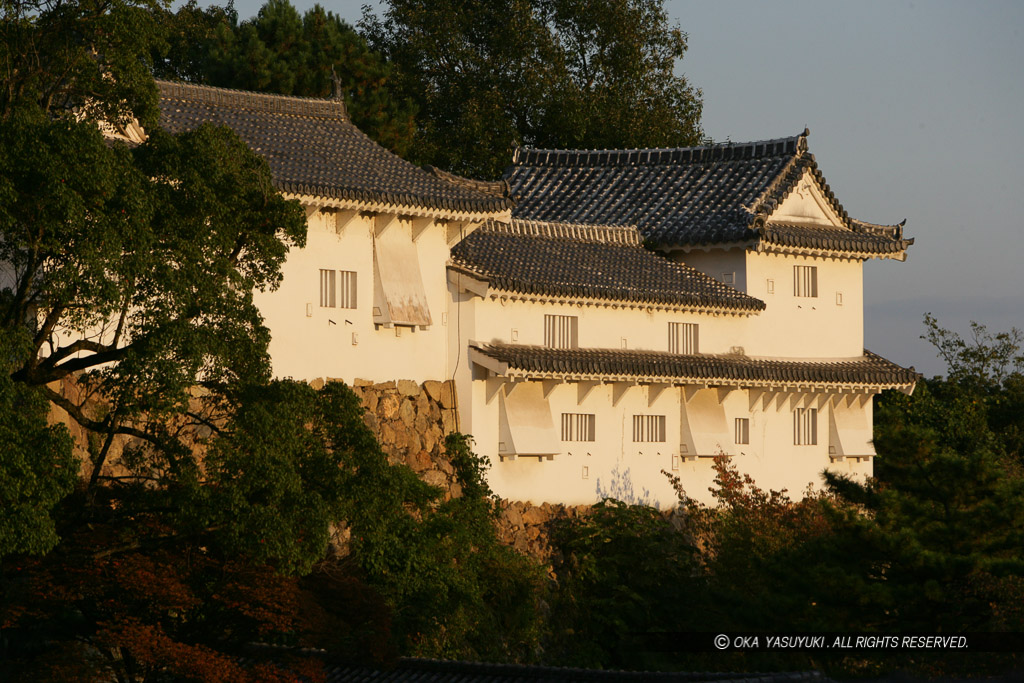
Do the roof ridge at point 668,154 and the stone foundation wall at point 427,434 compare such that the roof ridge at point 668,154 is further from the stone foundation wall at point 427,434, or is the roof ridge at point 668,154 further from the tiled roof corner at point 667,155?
the stone foundation wall at point 427,434

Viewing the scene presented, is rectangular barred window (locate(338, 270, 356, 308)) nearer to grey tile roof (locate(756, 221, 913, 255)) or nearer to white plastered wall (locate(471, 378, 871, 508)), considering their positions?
white plastered wall (locate(471, 378, 871, 508))

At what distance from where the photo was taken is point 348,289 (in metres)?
26.9

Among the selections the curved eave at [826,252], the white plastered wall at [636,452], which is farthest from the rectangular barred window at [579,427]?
the curved eave at [826,252]

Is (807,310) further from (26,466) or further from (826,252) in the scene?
(26,466)

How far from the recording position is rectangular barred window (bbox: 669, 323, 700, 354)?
31391 millimetres

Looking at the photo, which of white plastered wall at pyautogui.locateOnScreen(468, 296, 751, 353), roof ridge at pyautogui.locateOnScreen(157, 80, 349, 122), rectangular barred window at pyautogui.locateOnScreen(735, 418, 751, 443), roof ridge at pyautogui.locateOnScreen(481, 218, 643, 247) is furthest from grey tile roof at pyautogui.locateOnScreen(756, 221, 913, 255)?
roof ridge at pyautogui.locateOnScreen(157, 80, 349, 122)

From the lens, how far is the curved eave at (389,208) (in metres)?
25.3

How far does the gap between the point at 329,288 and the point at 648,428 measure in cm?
803

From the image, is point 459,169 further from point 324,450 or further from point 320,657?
point 324,450

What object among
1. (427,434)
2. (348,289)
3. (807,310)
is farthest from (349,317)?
(807,310)

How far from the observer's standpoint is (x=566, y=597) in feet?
94.5

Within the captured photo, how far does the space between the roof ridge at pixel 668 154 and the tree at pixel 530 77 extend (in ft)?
25.4

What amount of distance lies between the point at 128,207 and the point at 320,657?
882 centimetres

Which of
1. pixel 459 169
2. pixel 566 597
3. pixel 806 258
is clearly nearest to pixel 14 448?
pixel 566 597
